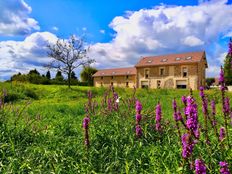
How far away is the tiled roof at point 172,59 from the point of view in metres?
52.5

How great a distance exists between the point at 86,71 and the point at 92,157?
79.8 metres

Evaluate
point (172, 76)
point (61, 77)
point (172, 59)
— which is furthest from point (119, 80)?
point (172, 76)

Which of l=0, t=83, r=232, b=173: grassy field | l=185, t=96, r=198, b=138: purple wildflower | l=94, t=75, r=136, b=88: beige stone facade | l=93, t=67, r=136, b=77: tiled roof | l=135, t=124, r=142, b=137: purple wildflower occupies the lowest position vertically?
l=0, t=83, r=232, b=173: grassy field

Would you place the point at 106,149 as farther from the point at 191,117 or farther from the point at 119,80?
the point at 119,80

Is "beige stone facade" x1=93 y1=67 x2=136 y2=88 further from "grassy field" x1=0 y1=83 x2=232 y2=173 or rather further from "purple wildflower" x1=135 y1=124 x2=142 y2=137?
"purple wildflower" x1=135 y1=124 x2=142 y2=137

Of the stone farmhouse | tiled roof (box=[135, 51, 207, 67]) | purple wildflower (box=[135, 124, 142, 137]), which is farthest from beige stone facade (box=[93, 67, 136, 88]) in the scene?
purple wildflower (box=[135, 124, 142, 137])

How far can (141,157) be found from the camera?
4715 mm

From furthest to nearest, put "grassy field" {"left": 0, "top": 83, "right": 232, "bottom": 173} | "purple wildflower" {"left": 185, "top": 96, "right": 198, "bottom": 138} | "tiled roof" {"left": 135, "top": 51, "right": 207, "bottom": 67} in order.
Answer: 1. "tiled roof" {"left": 135, "top": 51, "right": 207, "bottom": 67}
2. "grassy field" {"left": 0, "top": 83, "right": 232, "bottom": 173}
3. "purple wildflower" {"left": 185, "top": 96, "right": 198, "bottom": 138}

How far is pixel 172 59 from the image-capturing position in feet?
184

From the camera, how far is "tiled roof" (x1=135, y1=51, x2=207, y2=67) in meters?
52.5

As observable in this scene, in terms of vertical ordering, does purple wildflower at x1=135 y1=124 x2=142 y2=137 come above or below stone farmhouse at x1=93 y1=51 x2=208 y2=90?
below

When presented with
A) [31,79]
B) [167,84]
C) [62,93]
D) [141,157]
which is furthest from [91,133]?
[31,79]

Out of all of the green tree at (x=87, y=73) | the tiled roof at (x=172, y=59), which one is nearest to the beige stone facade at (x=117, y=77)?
the tiled roof at (x=172, y=59)

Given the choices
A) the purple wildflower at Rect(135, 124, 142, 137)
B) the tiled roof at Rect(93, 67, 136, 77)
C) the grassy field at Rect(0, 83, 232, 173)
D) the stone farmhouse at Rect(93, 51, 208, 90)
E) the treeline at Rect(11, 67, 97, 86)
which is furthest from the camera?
the tiled roof at Rect(93, 67, 136, 77)
